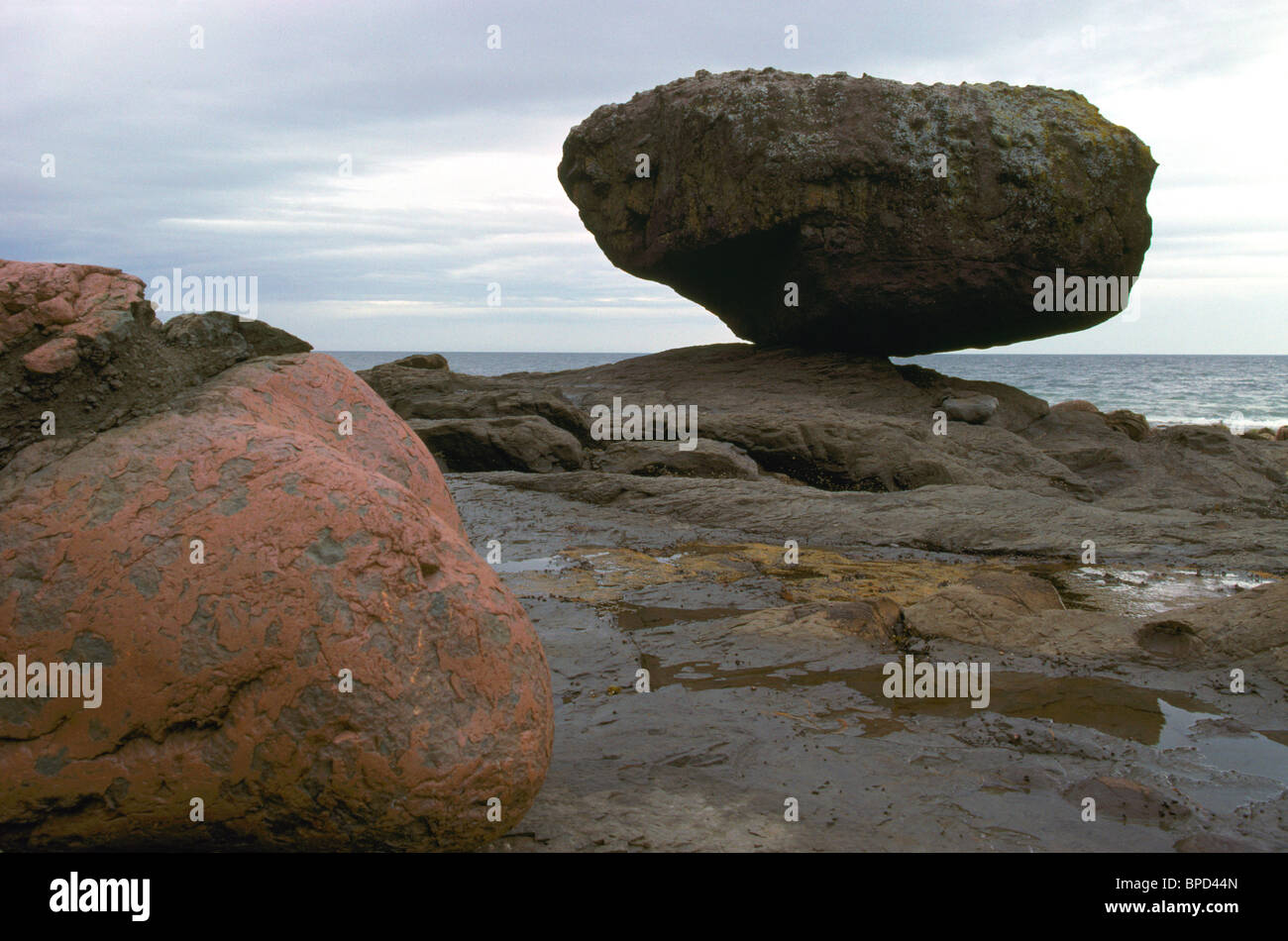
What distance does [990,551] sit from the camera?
7270 mm

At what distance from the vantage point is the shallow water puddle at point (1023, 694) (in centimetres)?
388

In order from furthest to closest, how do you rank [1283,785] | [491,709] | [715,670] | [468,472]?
[468,472] → [715,670] → [1283,785] → [491,709]

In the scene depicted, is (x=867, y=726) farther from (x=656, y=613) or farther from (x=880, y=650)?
(x=656, y=613)

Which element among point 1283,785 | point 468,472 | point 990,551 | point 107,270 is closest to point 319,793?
point 107,270

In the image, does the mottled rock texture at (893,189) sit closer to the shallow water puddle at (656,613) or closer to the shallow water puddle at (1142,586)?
the shallow water puddle at (1142,586)

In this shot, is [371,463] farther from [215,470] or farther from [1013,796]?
[1013,796]

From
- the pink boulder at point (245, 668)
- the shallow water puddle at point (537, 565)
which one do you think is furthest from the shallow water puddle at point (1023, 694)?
the shallow water puddle at point (537, 565)

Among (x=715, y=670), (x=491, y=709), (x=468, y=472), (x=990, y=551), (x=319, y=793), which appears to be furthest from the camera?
(x=468, y=472)

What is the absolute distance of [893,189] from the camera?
1331 centimetres

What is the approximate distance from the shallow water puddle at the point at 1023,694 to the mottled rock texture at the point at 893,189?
10100mm

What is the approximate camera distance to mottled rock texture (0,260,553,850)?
239 cm

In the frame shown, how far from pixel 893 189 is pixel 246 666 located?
12.5 meters

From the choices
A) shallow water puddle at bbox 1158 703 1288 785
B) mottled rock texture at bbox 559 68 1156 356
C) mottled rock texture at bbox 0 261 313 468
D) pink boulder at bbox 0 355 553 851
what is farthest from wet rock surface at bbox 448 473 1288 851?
mottled rock texture at bbox 559 68 1156 356
